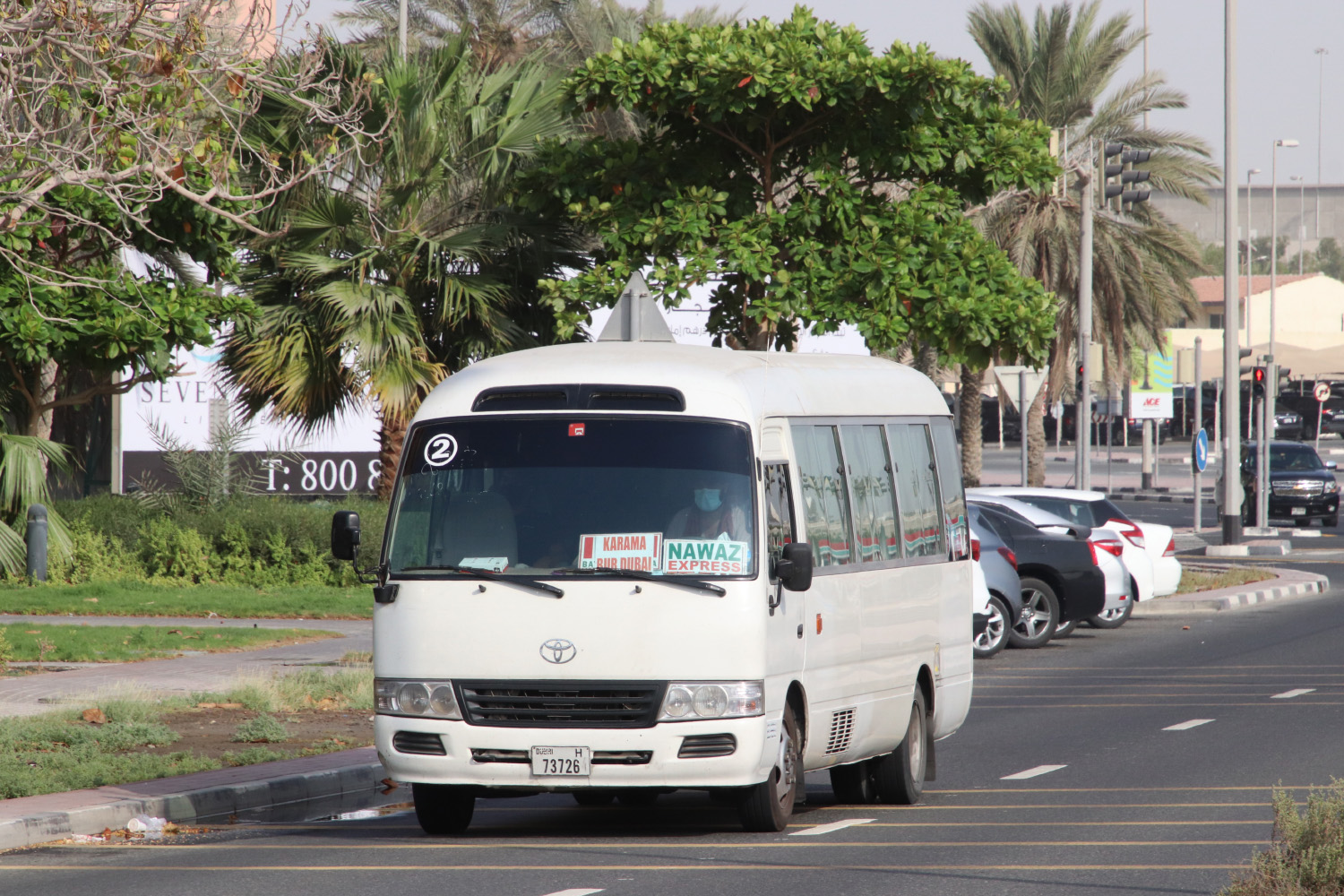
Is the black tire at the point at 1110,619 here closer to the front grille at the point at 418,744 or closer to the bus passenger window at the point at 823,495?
the bus passenger window at the point at 823,495

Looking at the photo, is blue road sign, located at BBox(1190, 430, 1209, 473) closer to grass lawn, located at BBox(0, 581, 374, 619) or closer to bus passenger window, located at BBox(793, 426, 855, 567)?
grass lawn, located at BBox(0, 581, 374, 619)

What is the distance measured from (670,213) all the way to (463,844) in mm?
13607

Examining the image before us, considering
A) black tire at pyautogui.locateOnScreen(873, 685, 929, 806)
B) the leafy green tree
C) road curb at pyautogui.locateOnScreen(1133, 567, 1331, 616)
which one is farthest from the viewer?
road curb at pyautogui.locateOnScreen(1133, 567, 1331, 616)

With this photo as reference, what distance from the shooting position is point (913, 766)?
1095 cm

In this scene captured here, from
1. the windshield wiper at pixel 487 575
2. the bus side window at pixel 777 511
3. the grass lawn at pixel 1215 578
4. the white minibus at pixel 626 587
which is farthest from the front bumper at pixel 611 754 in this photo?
the grass lawn at pixel 1215 578

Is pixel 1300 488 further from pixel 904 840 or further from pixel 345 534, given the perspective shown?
pixel 345 534

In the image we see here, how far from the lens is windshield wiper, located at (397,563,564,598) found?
29.2 ft

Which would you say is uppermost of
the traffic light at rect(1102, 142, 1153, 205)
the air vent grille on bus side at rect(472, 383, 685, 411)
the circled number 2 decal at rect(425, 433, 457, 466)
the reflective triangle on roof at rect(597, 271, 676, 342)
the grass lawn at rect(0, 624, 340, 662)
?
the traffic light at rect(1102, 142, 1153, 205)

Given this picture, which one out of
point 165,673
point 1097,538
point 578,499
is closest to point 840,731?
point 578,499

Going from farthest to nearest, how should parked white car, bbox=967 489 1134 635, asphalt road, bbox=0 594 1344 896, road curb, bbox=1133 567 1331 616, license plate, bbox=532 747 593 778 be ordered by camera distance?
road curb, bbox=1133 567 1331 616
parked white car, bbox=967 489 1134 635
license plate, bbox=532 747 593 778
asphalt road, bbox=0 594 1344 896

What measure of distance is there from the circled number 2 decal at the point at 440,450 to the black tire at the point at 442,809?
1638mm

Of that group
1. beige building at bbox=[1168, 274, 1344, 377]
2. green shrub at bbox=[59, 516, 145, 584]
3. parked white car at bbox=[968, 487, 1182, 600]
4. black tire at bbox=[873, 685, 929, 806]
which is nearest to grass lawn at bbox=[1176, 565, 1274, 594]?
parked white car at bbox=[968, 487, 1182, 600]

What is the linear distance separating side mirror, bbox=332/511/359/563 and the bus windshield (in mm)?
→ 213

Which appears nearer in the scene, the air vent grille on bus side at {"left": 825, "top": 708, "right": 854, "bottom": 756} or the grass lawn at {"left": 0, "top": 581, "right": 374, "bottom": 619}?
the air vent grille on bus side at {"left": 825, "top": 708, "right": 854, "bottom": 756}
